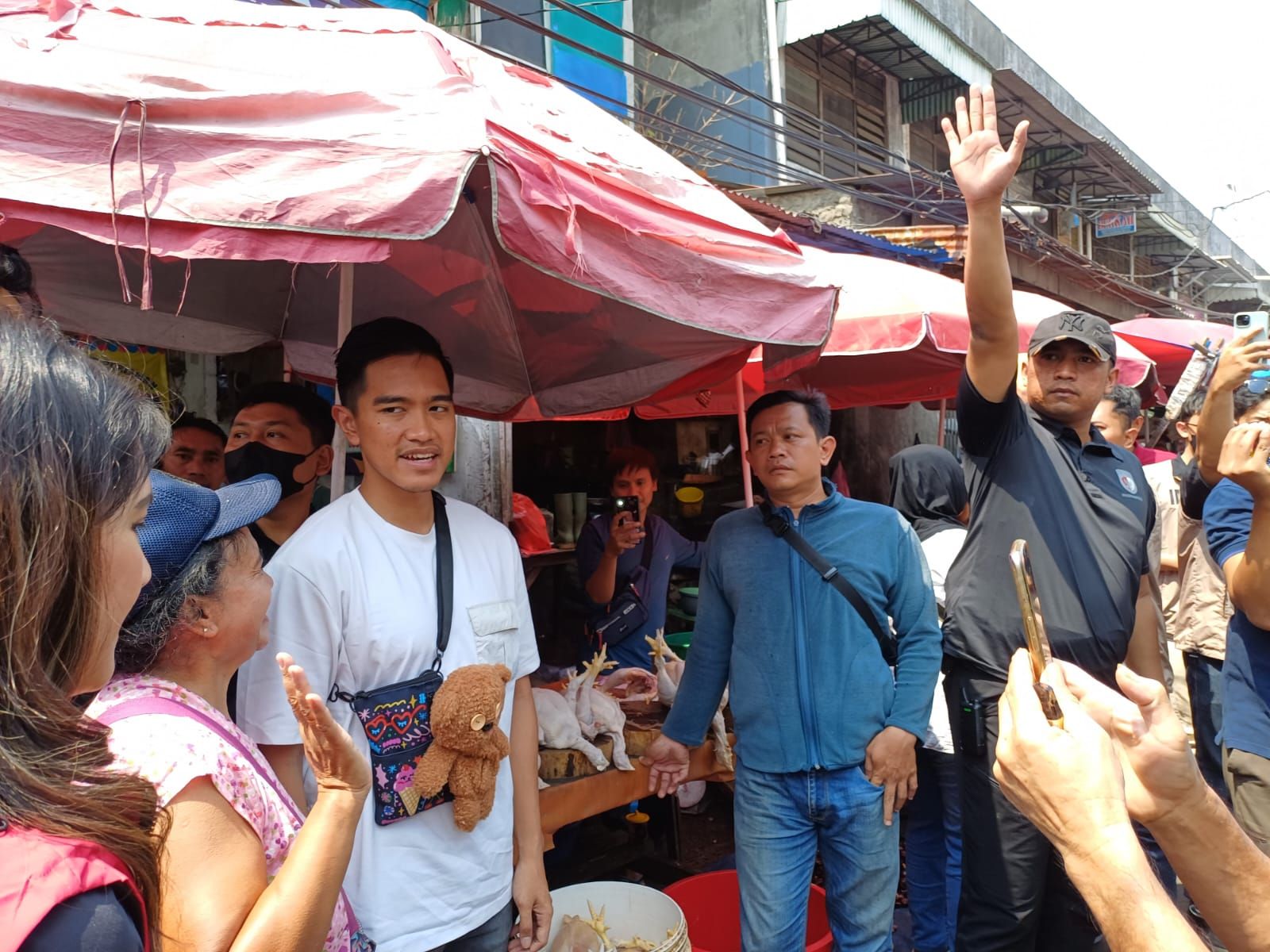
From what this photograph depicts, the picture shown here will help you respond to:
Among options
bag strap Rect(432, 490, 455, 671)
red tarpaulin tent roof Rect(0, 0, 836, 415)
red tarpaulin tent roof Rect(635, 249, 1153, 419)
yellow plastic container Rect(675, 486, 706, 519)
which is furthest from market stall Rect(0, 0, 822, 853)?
yellow plastic container Rect(675, 486, 706, 519)

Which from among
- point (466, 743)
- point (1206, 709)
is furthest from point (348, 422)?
point (1206, 709)

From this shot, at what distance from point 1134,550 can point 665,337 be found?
1.63 meters

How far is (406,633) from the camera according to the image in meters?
1.83

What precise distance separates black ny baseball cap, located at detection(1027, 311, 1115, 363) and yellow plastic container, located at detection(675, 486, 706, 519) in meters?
4.37

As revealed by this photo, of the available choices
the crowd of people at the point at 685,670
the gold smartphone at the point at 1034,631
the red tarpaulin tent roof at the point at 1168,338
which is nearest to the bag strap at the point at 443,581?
the crowd of people at the point at 685,670

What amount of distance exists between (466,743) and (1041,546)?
1.71 m

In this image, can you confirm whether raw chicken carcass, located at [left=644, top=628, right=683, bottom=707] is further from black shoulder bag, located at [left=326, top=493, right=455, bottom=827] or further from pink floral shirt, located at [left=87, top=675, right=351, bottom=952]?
pink floral shirt, located at [left=87, top=675, right=351, bottom=952]

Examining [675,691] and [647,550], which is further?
[647,550]

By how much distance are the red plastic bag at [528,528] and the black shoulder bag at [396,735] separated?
349cm

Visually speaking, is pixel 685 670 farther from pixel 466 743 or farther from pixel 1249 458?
pixel 1249 458

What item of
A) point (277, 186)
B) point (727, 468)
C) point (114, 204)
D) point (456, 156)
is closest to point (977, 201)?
point (456, 156)

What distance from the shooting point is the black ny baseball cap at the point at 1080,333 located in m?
2.62

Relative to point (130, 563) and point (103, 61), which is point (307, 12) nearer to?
point (103, 61)

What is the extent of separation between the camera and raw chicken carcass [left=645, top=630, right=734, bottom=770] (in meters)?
2.93
